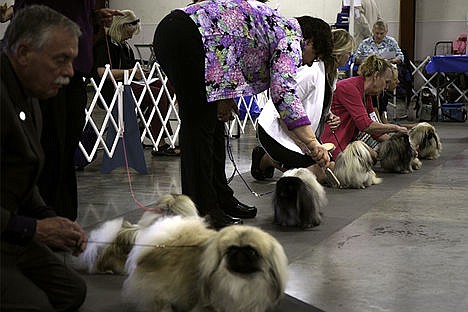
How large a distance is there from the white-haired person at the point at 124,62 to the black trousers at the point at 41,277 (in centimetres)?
391

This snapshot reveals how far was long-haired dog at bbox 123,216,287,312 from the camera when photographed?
198 cm

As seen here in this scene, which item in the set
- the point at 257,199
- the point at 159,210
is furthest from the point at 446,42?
the point at 159,210

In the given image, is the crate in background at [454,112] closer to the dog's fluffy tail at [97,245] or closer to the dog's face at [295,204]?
the dog's face at [295,204]

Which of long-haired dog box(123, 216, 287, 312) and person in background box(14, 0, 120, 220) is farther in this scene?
person in background box(14, 0, 120, 220)

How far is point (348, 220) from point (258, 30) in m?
1.26

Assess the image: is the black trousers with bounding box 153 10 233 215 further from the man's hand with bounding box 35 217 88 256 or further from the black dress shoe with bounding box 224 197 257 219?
the man's hand with bounding box 35 217 88 256

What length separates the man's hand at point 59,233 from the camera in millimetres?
1818

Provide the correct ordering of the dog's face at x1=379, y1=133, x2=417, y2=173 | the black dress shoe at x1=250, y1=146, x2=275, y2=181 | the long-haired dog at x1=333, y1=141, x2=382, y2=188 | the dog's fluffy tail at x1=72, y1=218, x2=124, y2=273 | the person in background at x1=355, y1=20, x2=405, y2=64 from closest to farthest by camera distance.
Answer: the dog's fluffy tail at x1=72, y1=218, x2=124, y2=273, the long-haired dog at x1=333, y1=141, x2=382, y2=188, the black dress shoe at x1=250, y1=146, x2=275, y2=181, the dog's face at x1=379, y1=133, x2=417, y2=173, the person in background at x1=355, y1=20, x2=405, y2=64

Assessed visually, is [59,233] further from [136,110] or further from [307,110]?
[136,110]

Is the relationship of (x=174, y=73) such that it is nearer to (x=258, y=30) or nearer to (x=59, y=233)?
(x=258, y=30)

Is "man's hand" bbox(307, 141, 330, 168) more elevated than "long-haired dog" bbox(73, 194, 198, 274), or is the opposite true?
"man's hand" bbox(307, 141, 330, 168)

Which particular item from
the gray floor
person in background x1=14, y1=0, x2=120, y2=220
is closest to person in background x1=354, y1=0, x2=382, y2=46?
the gray floor

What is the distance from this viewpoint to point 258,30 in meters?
3.09

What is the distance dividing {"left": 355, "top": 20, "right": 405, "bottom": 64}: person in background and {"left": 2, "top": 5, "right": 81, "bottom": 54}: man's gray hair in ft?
25.4
